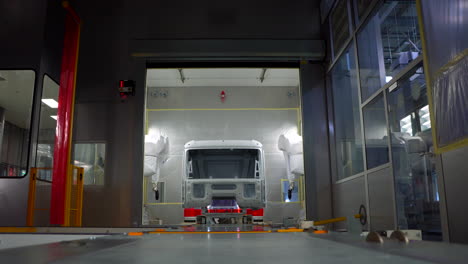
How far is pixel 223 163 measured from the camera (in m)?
11.2

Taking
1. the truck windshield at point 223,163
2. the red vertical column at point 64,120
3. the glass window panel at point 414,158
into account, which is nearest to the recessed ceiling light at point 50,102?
the red vertical column at point 64,120

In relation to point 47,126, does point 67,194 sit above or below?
below

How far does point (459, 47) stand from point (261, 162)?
7.43m

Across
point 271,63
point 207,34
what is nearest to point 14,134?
point 207,34

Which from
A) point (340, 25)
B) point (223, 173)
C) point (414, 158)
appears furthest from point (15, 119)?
point (414, 158)

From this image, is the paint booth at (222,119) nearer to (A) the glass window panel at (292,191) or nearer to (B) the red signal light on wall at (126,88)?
(A) the glass window panel at (292,191)

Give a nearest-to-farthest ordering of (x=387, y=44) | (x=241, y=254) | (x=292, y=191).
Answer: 1. (x=241, y=254)
2. (x=387, y=44)
3. (x=292, y=191)

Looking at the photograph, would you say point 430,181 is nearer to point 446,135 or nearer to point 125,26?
point 446,135

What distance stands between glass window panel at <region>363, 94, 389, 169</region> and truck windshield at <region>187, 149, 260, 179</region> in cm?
477

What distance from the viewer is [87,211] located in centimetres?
791

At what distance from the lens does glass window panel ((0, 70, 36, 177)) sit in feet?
22.7

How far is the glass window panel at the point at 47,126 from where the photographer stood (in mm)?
7441

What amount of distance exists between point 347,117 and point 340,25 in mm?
1762

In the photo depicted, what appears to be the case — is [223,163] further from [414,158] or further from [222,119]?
[414,158]
